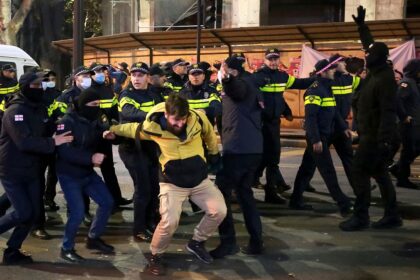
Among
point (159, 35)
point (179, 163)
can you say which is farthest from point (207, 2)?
point (179, 163)

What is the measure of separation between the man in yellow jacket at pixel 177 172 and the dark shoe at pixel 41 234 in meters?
1.55

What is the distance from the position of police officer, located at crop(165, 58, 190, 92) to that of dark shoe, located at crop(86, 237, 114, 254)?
9.13 feet

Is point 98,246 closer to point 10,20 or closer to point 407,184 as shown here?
point 407,184

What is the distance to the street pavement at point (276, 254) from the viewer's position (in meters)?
5.11

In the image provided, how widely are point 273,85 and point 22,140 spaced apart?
11.8 feet

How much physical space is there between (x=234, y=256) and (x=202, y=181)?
2.84 feet

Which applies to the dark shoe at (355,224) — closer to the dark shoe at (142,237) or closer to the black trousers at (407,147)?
the dark shoe at (142,237)

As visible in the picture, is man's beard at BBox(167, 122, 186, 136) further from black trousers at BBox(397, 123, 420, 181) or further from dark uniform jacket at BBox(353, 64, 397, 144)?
black trousers at BBox(397, 123, 420, 181)

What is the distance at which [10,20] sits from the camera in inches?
1072

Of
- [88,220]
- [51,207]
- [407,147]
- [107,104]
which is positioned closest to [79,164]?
[88,220]

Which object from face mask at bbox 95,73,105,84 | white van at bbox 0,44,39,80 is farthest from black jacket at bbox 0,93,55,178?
white van at bbox 0,44,39,80

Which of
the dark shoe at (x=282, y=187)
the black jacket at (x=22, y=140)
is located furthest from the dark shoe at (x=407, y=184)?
the black jacket at (x=22, y=140)

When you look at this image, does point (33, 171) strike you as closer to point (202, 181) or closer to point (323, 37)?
point (202, 181)

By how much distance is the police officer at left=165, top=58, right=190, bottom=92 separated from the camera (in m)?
7.98
